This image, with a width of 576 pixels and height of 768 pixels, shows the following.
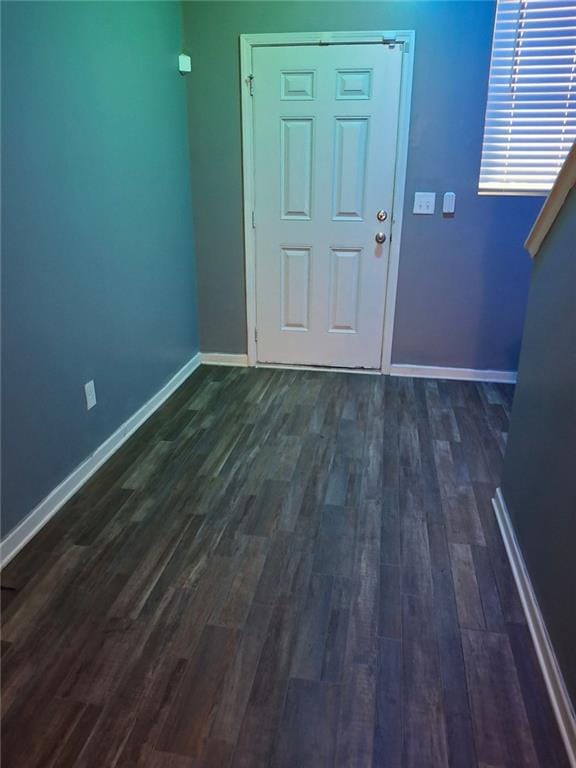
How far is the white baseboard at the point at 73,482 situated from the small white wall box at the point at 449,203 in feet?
6.56

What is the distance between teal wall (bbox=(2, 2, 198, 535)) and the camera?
5.95ft

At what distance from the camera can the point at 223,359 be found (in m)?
3.76

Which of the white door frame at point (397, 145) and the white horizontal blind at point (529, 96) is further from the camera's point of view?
the white door frame at point (397, 145)

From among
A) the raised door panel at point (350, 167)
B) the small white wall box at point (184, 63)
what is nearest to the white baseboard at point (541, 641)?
the raised door panel at point (350, 167)

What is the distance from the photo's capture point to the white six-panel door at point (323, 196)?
119 inches

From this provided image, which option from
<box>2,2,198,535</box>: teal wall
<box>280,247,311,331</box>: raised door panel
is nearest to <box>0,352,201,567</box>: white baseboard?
<box>2,2,198,535</box>: teal wall

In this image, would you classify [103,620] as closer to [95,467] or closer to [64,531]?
[64,531]

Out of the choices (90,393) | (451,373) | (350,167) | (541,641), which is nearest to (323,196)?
(350,167)

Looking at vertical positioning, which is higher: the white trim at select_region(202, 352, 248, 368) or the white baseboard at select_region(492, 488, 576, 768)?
the white trim at select_region(202, 352, 248, 368)

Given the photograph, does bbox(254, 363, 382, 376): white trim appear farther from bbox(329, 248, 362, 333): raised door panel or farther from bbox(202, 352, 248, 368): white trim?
bbox(329, 248, 362, 333): raised door panel

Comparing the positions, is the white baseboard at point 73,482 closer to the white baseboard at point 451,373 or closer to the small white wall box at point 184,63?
the white baseboard at point 451,373

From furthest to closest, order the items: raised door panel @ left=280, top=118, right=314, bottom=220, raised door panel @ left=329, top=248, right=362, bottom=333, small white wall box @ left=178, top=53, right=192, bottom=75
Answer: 1. raised door panel @ left=329, top=248, right=362, bottom=333
2. raised door panel @ left=280, top=118, right=314, bottom=220
3. small white wall box @ left=178, top=53, right=192, bottom=75

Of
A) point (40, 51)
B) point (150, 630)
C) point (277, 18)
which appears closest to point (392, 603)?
point (150, 630)

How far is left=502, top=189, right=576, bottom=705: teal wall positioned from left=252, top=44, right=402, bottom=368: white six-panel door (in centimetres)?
159
